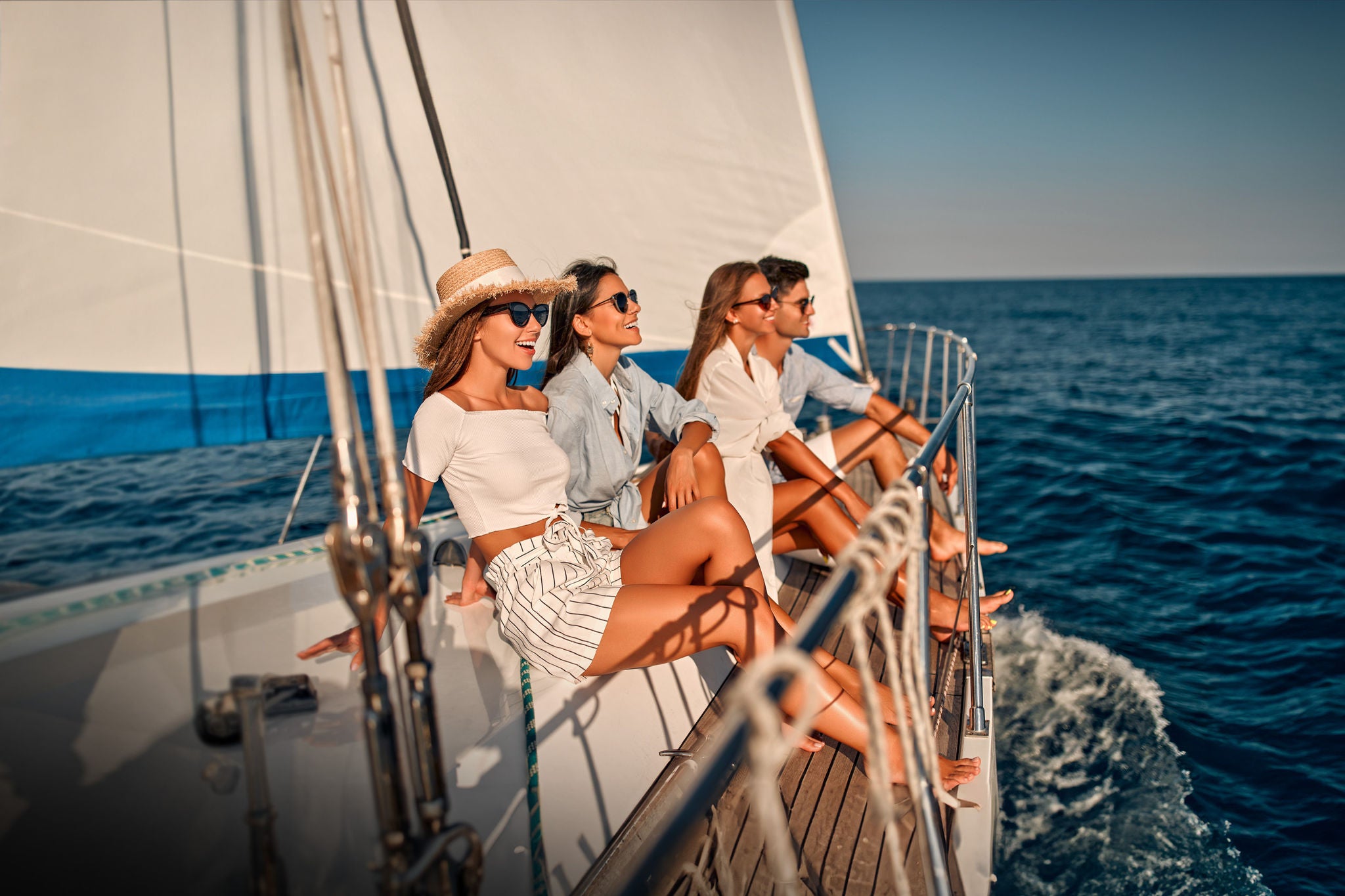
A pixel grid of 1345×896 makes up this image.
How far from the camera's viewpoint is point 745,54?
4.78 metres

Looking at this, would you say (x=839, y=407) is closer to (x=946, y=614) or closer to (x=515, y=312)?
(x=946, y=614)

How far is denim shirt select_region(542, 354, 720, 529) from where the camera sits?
2.54 meters

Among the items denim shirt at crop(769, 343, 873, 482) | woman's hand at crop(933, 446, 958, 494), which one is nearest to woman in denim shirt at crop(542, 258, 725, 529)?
denim shirt at crop(769, 343, 873, 482)

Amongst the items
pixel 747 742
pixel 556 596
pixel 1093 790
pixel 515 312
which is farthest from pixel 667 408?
pixel 1093 790

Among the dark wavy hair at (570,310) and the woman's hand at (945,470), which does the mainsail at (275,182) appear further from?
the woman's hand at (945,470)

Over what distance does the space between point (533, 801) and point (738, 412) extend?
1949 mm

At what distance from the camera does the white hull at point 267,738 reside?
1264 mm

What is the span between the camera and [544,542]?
2.12 metres

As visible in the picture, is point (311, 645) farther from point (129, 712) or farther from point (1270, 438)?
point (1270, 438)

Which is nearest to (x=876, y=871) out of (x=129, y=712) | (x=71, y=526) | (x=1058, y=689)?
(x=129, y=712)

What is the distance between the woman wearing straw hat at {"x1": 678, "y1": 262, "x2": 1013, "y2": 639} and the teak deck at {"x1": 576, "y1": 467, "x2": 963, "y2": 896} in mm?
1008

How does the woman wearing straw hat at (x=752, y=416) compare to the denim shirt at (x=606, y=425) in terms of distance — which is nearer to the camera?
the denim shirt at (x=606, y=425)

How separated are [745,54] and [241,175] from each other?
9.92 ft

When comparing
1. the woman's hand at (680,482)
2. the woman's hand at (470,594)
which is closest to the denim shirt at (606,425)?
the woman's hand at (680,482)
